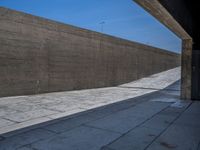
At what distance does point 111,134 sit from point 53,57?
677cm

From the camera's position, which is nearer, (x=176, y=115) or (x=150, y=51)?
(x=176, y=115)

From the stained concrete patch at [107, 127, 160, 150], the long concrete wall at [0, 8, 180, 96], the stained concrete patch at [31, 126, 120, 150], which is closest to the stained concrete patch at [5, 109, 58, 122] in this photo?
the stained concrete patch at [31, 126, 120, 150]

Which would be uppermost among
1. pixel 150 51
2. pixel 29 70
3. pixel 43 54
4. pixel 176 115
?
pixel 150 51

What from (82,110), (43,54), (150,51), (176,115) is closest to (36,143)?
(82,110)

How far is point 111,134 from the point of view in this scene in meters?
3.66

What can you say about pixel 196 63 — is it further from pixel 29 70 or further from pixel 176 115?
pixel 29 70

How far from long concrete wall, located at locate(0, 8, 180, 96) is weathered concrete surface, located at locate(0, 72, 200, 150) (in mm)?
4346

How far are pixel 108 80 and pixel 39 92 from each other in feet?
19.6

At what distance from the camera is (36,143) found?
316 centimetres

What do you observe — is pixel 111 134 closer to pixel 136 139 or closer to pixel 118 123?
pixel 136 139

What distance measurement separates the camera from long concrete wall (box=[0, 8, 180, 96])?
7791mm

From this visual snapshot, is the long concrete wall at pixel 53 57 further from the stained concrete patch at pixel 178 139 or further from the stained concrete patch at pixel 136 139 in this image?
the stained concrete patch at pixel 178 139

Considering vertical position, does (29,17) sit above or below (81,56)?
above

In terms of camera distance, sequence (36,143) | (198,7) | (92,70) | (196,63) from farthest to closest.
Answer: (92,70), (196,63), (198,7), (36,143)
